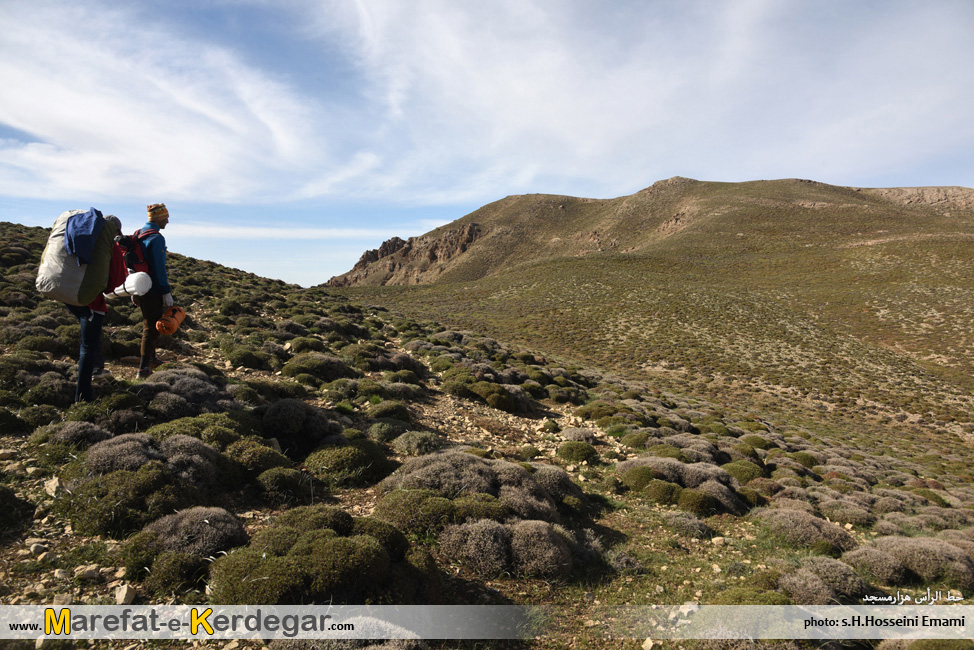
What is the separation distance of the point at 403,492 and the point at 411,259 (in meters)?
138

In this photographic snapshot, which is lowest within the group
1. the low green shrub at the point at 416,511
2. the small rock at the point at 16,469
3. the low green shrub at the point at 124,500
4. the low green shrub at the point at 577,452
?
the low green shrub at the point at 577,452

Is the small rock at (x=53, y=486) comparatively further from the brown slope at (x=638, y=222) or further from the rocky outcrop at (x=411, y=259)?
the rocky outcrop at (x=411, y=259)

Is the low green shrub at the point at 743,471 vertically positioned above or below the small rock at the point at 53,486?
below

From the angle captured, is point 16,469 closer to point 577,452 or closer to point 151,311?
point 151,311

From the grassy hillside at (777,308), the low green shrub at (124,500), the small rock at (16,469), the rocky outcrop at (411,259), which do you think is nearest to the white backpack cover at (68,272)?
the small rock at (16,469)

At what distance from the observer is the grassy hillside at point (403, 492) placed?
185 inches

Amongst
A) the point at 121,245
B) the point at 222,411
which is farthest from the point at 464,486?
the point at 121,245

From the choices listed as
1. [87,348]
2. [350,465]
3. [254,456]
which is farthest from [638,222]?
[87,348]

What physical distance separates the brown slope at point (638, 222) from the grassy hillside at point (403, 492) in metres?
64.4

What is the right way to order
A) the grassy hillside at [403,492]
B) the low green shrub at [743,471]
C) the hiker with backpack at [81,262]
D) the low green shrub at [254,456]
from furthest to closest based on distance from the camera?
the low green shrub at [743,471]
the low green shrub at [254,456]
the hiker with backpack at [81,262]
the grassy hillside at [403,492]

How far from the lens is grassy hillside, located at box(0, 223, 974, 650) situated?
470 centimetres

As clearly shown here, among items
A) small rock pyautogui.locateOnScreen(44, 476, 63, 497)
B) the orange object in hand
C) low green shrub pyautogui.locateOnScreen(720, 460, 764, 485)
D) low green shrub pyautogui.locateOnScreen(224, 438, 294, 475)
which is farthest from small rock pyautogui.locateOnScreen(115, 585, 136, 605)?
low green shrub pyautogui.locateOnScreen(720, 460, 764, 485)

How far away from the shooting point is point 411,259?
140750mm

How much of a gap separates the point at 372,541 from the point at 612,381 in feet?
74.7
